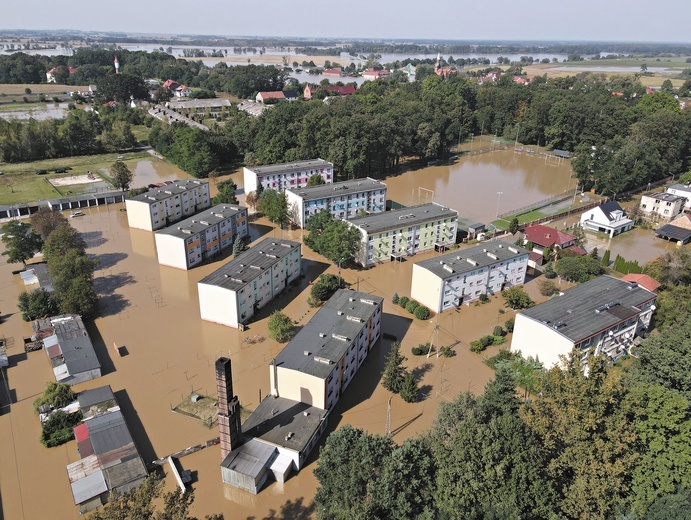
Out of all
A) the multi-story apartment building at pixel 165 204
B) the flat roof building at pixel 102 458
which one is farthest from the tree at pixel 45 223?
the flat roof building at pixel 102 458

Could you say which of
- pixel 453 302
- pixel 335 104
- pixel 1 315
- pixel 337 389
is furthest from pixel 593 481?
pixel 335 104

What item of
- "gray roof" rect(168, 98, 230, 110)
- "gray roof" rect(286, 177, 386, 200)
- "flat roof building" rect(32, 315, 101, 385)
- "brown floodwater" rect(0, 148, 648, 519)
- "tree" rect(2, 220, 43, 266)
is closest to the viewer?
"brown floodwater" rect(0, 148, 648, 519)

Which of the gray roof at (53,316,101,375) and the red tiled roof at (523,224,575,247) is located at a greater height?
the red tiled roof at (523,224,575,247)

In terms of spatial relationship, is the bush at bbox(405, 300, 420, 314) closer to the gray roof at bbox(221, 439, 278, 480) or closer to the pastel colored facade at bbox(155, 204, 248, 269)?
the gray roof at bbox(221, 439, 278, 480)

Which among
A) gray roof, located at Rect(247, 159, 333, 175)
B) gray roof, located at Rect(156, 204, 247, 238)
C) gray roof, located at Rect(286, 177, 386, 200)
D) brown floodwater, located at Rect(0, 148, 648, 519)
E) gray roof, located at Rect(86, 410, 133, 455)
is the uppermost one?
gray roof, located at Rect(247, 159, 333, 175)

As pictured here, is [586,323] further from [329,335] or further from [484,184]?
[484,184]

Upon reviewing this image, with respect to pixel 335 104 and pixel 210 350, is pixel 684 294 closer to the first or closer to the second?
pixel 210 350

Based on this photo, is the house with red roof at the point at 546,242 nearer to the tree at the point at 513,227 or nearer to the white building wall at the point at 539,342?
the tree at the point at 513,227

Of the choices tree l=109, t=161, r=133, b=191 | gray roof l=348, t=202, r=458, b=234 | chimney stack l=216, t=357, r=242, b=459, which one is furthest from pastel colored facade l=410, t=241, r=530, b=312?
tree l=109, t=161, r=133, b=191
